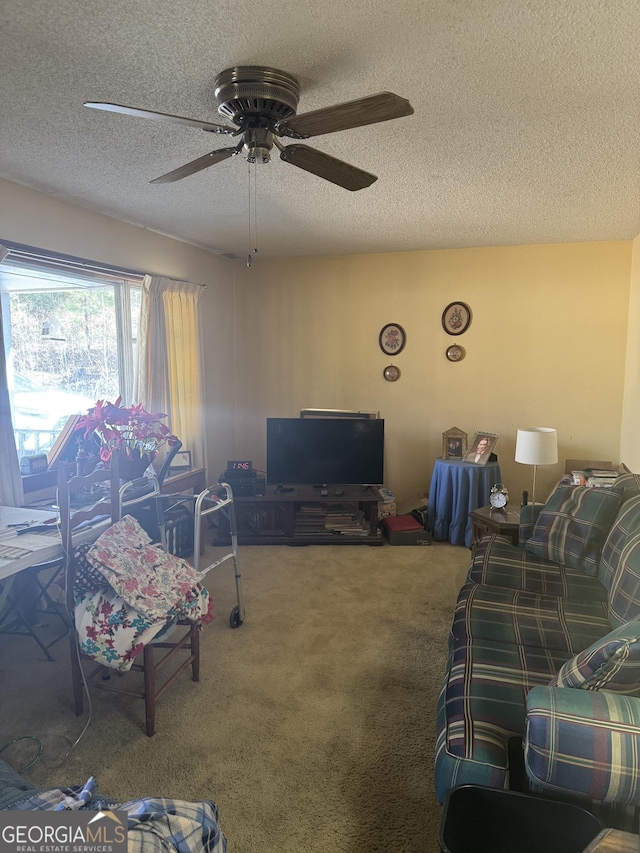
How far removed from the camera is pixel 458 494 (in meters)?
4.24

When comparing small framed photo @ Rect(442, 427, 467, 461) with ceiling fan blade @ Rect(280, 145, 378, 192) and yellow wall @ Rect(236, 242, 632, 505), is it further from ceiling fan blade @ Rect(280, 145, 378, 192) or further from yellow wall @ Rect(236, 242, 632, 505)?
ceiling fan blade @ Rect(280, 145, 378, 192)

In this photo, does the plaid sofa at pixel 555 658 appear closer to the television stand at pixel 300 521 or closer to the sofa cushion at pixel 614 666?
the sofa cushion at pixel 614 666

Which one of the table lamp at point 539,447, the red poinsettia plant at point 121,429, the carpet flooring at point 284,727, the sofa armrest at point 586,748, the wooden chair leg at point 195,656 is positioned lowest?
the carpet flooring at point 284,727

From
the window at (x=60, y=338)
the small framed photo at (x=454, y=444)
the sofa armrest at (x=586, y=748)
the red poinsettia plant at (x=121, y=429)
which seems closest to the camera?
the sofa armrest at (x=586, y=748)

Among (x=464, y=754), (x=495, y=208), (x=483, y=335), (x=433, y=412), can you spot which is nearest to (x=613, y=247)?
(x=483, y=335)

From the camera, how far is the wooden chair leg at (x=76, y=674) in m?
2.20

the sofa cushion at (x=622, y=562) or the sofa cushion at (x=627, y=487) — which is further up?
the sofa cushion at (x=627, y=487)

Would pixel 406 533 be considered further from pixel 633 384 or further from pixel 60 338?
pixel 60 338

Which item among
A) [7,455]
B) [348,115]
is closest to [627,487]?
[348,115]

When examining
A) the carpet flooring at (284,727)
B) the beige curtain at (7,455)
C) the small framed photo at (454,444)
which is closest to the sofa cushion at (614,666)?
the carpet flooring at (284,727)

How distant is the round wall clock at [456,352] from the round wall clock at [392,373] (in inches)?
19.8

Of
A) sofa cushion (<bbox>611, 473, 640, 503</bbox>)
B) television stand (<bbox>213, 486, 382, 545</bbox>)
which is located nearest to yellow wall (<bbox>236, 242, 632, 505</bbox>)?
television stand (<bbox>213, 486, 382, 545</bbox>)

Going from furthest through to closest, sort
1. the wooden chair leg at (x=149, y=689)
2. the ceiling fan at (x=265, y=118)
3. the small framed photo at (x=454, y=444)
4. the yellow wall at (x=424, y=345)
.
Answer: the small framed photo at (x=454, y=444), the yellow wall at (x=424, y=345), the wooden chair leg at (x=149, y=689), the ceiling fan at (x=265, y=118)

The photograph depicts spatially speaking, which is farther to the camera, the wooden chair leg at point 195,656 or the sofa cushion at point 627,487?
the sofa cushion at point 627,487
